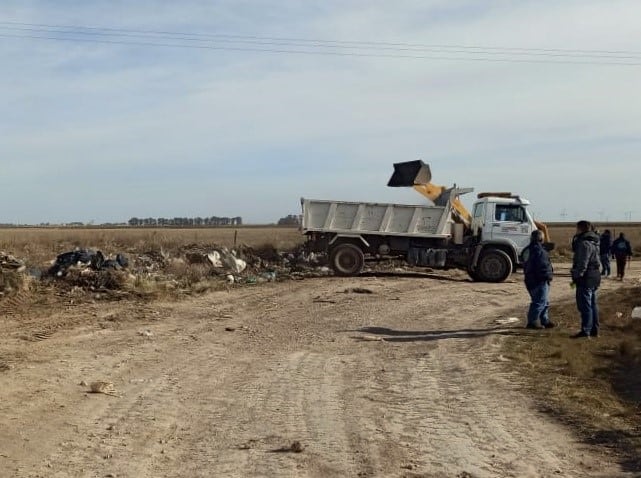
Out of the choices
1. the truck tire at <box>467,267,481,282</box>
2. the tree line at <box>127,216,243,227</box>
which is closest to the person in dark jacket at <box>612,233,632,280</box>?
the truck tire at <box>467,267,481,282</box>

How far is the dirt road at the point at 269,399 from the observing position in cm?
599

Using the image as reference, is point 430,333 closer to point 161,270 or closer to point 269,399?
point 269,399

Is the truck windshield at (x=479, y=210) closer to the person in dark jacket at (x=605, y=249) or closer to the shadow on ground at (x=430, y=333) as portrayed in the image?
the person in dark jacket at (x=605, y=249)

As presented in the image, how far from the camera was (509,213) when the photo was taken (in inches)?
911

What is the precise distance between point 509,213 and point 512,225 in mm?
378

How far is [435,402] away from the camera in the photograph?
811cm

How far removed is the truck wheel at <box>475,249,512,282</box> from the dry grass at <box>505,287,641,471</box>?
8.09 m

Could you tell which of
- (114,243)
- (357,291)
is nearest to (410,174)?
(357,291)

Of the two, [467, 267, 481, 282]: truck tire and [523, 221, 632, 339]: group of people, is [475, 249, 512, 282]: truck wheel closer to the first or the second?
[467, 267, 481, 282]: truck tire

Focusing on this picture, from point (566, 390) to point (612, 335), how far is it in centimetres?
461

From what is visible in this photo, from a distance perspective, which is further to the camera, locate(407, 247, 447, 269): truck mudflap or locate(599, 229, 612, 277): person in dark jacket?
locate(599, 229, 612, 277): person in dark jacket

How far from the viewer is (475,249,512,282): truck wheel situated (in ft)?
75.2

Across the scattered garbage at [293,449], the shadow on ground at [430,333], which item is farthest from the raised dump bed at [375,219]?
the scattered garbage at [293,449]

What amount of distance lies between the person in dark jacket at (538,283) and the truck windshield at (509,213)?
9571 mm
